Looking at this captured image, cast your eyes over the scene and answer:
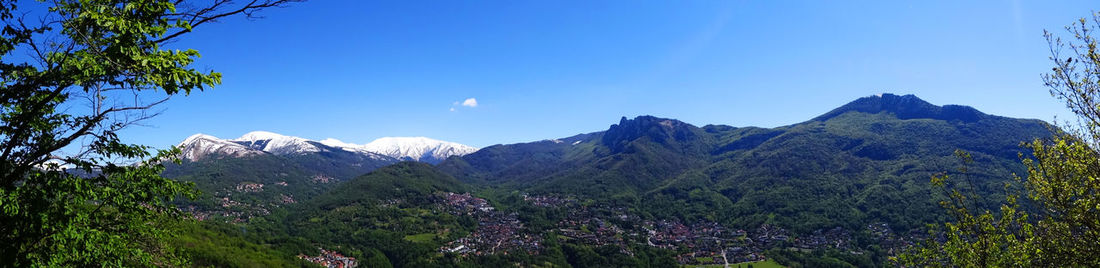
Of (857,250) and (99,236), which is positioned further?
(857,250)

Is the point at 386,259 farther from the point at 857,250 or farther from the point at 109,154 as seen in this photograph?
the point at 857,250

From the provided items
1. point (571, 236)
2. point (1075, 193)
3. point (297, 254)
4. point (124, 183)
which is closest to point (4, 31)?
point (124, 183)

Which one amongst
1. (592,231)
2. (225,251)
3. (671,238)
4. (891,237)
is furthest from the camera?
(592,231)

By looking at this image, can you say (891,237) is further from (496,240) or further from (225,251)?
(225,251)

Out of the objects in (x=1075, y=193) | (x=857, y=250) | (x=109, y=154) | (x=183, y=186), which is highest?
(x=109, y=154)

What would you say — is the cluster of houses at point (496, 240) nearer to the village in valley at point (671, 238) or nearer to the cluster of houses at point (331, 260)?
the village in valley at point (671, 238)

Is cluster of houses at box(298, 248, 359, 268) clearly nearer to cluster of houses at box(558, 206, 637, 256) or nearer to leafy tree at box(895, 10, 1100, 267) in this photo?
cluster of houses at box(558, 206, 637, 256)

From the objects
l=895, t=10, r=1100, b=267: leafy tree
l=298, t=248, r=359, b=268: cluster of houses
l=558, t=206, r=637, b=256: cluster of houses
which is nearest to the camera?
l=895, t=10, r=1100, b=267: leafy tree

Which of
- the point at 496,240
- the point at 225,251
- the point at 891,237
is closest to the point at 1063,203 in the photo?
the point at 225,251

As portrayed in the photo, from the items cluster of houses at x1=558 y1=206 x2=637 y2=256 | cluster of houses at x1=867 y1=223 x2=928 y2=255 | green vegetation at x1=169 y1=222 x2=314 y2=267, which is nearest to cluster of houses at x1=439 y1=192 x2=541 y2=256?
cluster of houses at x1=558 y1=206 x2=637 y2=256
